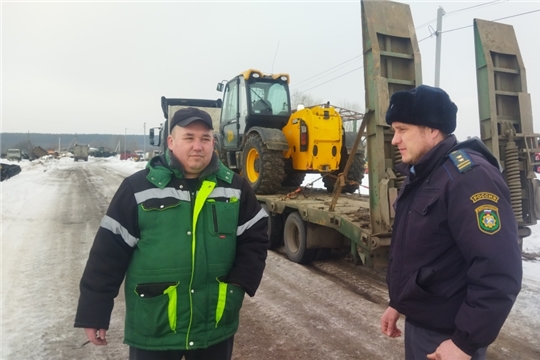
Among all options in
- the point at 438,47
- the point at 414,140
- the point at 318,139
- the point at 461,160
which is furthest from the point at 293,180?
the point at 438,47

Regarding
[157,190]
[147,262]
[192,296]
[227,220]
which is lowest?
[192,296]

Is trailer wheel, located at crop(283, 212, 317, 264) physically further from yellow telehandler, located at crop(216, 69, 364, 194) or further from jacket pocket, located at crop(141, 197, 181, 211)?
jacket pocket, located at crop(141, 197, 181, 211)

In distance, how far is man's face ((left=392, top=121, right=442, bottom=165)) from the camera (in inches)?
79.0

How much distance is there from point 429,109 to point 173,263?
4.82 ft

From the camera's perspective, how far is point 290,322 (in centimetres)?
421

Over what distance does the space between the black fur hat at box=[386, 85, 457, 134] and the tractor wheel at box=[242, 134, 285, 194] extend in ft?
17.1

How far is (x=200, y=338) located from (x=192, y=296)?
23 centimetres

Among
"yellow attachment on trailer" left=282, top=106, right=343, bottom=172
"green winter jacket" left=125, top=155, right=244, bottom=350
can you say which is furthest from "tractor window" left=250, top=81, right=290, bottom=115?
"green winter jacket" left=125, top=155, right=244, bottom=350

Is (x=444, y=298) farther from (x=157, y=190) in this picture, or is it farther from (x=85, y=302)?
(x=85, y=302)

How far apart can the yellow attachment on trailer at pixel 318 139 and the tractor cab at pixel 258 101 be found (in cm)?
77

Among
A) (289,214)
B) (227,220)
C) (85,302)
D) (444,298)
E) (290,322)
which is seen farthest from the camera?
(289,214)

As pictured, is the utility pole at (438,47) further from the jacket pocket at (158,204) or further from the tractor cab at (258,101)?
the jacket pocket at (158,204)

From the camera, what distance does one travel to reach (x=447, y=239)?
70.8 inches

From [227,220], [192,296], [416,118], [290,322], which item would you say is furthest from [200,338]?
[290,322]
